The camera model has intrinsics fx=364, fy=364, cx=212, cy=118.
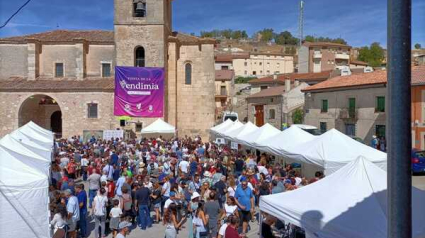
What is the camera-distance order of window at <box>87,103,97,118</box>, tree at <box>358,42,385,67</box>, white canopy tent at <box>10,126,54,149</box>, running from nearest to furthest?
white canopy tent at <box>10,126,54,149</box>
window at <box>87,103,97,118</box>
tree at <box>358,42,385,67</box>

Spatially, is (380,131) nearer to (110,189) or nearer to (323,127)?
(323,127)

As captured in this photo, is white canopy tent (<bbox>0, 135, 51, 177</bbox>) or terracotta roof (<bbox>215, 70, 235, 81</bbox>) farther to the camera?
terracotta roof (<bbox>215, 70, 235, 81</bbox>)

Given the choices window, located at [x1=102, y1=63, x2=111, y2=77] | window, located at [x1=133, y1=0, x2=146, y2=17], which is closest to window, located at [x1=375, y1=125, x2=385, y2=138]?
window, located at [x1=133, y1=0, x2=146, y2=17]

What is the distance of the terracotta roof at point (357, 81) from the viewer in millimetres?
23938

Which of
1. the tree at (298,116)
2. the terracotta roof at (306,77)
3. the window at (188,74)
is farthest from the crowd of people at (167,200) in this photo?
the terracotta roof at (306,77)

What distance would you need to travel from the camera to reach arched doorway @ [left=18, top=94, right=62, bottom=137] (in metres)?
28.1

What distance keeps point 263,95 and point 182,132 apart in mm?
12785

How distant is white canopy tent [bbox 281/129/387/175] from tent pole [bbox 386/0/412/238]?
8.51m

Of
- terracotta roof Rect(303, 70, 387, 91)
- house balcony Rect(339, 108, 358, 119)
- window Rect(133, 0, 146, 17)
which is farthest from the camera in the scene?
window Rect(133, 0, 146, 17)

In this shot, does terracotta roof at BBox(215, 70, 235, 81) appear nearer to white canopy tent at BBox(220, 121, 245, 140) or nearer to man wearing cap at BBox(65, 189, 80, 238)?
white canopy tent at BBox(220, 121, 245, 140)

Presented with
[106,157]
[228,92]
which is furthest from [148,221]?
[228,92]

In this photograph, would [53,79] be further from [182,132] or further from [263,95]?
[263,95]

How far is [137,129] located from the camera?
26406 millimetres

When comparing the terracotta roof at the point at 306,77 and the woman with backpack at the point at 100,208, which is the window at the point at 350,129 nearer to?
the terracotta roof at the point at 306,77
